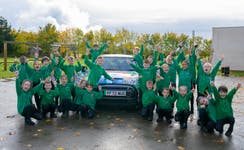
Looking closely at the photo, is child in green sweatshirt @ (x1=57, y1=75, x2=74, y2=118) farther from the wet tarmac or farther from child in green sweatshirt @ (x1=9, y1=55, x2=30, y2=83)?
child in green sweatshirt @ (x1=9, y1=55, x2=30, y2=83)

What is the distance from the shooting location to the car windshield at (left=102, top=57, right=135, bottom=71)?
8.43 meters

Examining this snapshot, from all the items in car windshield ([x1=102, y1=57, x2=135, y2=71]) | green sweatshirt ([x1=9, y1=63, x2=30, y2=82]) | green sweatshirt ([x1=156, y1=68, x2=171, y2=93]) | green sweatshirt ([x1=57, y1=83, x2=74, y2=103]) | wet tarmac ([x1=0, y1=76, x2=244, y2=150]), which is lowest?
wet tarmac ([x1=0, y1=76, x2=244, y2=150])

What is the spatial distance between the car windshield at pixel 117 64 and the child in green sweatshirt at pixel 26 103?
8.51 ft

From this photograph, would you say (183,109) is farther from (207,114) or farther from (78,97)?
(78,97)

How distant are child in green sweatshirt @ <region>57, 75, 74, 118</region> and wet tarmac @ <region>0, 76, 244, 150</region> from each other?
238 mm

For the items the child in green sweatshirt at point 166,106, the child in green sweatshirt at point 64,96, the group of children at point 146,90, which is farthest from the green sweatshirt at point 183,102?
the child in green sweatshirt at point 64,96

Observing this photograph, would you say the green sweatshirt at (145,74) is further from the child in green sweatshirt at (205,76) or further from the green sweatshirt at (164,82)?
the child in green sweatshirt at (205,76)

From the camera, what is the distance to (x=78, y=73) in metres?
8.28

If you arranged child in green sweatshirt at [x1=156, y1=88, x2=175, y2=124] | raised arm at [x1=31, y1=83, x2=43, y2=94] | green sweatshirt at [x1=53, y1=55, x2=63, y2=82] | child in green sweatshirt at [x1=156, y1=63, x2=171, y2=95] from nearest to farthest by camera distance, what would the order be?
raised arm at [x1=31, y1=83, x2=43, y2=94] → child in green sweatshirt at [x1=156, y1=88, x2=175, y2=124] → child in green sweatshirt at [x1=156, y1=63, x2=171, y2=95] → green sweatshirt at [x1=53, y1=55, x2=63, y2=82]

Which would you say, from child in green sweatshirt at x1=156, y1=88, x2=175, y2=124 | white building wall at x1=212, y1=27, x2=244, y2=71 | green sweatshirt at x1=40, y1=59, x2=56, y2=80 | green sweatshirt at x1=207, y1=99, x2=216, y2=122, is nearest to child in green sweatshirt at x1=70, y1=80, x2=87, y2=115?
green sweatshirt at x1=40, y1=59, x2=56, y2=80

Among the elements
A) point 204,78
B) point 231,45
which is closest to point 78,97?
point 204,78

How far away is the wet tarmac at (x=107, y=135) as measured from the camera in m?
4.94

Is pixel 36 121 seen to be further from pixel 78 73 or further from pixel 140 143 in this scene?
pixel 140 143

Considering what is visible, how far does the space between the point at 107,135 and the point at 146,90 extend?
1.94 m
